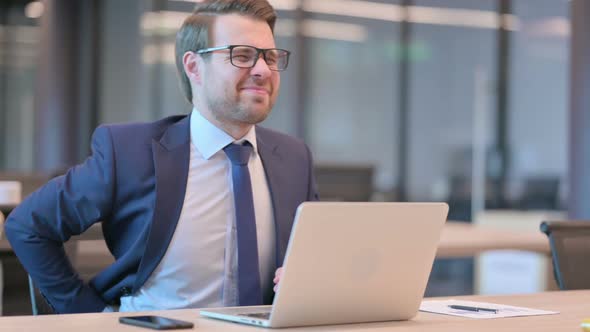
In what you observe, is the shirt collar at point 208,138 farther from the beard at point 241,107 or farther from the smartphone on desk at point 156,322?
the smartphone on desk at point 156,322

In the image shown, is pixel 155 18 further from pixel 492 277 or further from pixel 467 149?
pixel 492 277

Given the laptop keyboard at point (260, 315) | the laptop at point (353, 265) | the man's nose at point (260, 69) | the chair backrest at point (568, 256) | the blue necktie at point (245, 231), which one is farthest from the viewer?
the chair backrest at point (568, 256)

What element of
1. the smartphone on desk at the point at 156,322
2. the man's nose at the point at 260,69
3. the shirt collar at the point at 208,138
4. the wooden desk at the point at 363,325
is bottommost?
the wooden desk at the point at 363,325

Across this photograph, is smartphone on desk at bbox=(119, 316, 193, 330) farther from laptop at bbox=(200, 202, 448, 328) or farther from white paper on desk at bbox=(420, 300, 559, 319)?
white paper on desk at bbox=(420, 300, 559, 319)

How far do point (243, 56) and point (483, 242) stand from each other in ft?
7.53

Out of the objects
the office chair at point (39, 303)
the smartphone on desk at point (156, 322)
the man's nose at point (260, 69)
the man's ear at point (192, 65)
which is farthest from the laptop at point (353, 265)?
the man's ear at point (192, 65)

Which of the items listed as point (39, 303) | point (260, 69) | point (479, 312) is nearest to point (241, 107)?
point (260, 69)

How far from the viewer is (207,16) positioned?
2.45 meters

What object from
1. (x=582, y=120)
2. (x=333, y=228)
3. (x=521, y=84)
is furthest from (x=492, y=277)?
(x=333, y=228)

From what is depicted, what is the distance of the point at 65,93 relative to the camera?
9867mm

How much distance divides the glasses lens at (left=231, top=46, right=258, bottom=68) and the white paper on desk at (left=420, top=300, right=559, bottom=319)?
0.76 m

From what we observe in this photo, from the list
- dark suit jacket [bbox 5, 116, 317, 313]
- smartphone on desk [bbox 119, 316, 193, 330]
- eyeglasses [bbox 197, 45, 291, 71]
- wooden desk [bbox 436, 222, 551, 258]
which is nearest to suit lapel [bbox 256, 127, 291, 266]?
dark suit jacket [bbox 5, 116, 317, 313]

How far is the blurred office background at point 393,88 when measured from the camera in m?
8.53

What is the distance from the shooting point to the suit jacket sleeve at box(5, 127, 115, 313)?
2.22m
